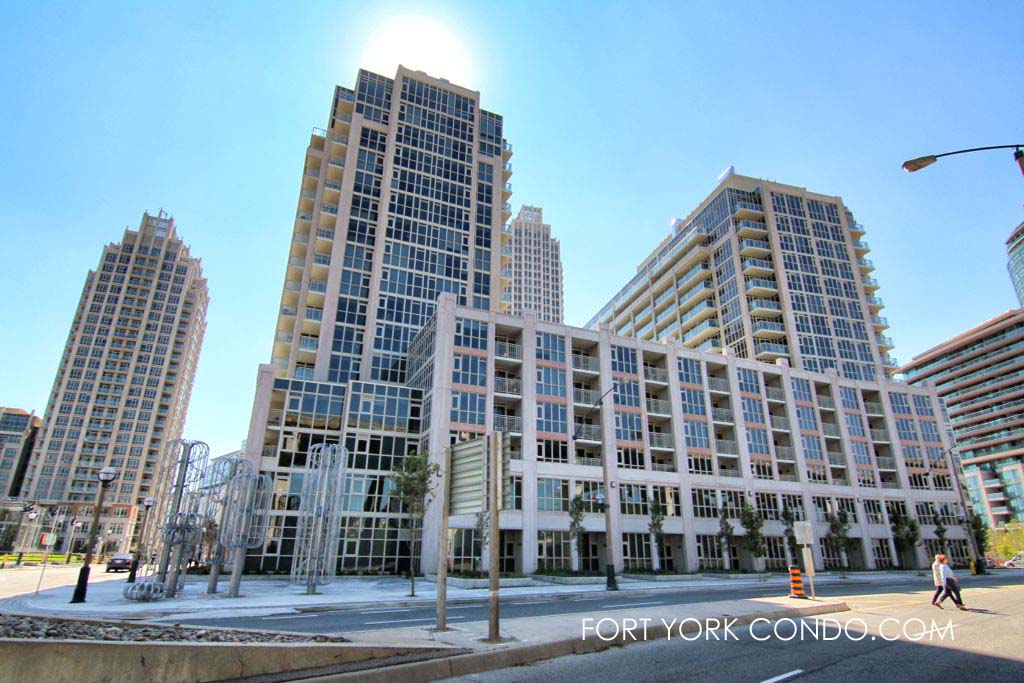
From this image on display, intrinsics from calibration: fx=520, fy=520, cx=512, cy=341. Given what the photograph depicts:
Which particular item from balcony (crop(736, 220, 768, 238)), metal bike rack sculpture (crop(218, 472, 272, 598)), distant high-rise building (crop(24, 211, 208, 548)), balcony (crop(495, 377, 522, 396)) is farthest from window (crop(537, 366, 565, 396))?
distant high-rise building (crop(24, 211, 208, 548))

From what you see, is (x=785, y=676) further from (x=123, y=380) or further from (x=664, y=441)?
(x=123, y=380)

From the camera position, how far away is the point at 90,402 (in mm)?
122812

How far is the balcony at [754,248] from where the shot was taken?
80.8 meters

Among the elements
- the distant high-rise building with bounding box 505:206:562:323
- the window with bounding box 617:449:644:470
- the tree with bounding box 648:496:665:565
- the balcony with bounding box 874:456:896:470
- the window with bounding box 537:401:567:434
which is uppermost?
the distant high-rise building with bounding box 505:206:562:323

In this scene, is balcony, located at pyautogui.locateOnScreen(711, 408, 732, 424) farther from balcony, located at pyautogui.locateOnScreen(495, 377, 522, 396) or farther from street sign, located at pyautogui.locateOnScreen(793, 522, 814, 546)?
street sign, located at pyautogui.locateOnScreen(793, 522, 814, 546)

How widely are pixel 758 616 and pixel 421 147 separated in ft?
210

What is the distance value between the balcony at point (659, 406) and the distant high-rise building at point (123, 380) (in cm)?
11046

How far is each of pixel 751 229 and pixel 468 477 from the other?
3254 inches

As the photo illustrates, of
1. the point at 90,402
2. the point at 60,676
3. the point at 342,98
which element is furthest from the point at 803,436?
the point at 90,402

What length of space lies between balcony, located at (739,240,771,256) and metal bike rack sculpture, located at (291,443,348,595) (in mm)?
71594

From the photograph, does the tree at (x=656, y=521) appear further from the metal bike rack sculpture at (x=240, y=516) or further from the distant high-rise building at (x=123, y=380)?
the distant high-rise building at (x=123, y=380)

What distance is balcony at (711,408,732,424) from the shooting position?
5450 cm

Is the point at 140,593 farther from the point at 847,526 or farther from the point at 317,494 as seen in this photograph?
the point at 847,526

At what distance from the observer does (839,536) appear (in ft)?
165
